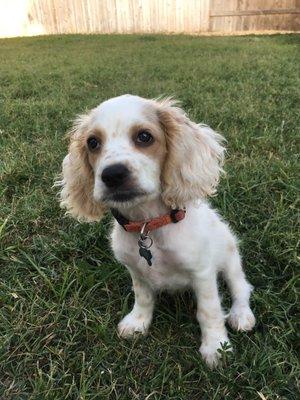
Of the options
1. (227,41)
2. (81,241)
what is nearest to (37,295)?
(81,241)

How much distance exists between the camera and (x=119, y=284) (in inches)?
115

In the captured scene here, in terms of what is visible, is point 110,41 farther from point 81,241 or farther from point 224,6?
point 81,241

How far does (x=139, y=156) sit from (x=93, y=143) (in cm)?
29

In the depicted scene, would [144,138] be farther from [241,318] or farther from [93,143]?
[241,318]

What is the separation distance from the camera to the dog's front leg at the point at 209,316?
7.95ft

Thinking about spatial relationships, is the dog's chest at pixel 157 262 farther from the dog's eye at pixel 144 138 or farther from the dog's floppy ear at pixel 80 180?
the dog's eye at pixel 144 138

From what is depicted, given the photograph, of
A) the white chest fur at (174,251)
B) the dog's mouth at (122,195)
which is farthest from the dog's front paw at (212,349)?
the dog's mouth at (122,195)

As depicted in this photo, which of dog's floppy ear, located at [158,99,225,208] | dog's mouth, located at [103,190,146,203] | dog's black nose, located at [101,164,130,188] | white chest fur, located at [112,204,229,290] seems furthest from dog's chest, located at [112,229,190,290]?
dog's black nose, located at [101,164,130,188]

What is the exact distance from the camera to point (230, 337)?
2574 mm

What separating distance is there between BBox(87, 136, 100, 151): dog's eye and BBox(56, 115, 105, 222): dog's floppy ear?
5.2 inches

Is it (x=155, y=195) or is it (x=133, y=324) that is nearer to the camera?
(x=155, y=195)

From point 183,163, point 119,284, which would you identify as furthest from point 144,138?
point 119,284

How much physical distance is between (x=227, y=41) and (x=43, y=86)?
19.8 ft

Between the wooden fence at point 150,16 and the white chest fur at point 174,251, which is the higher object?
the white chest fur at point 174,251
